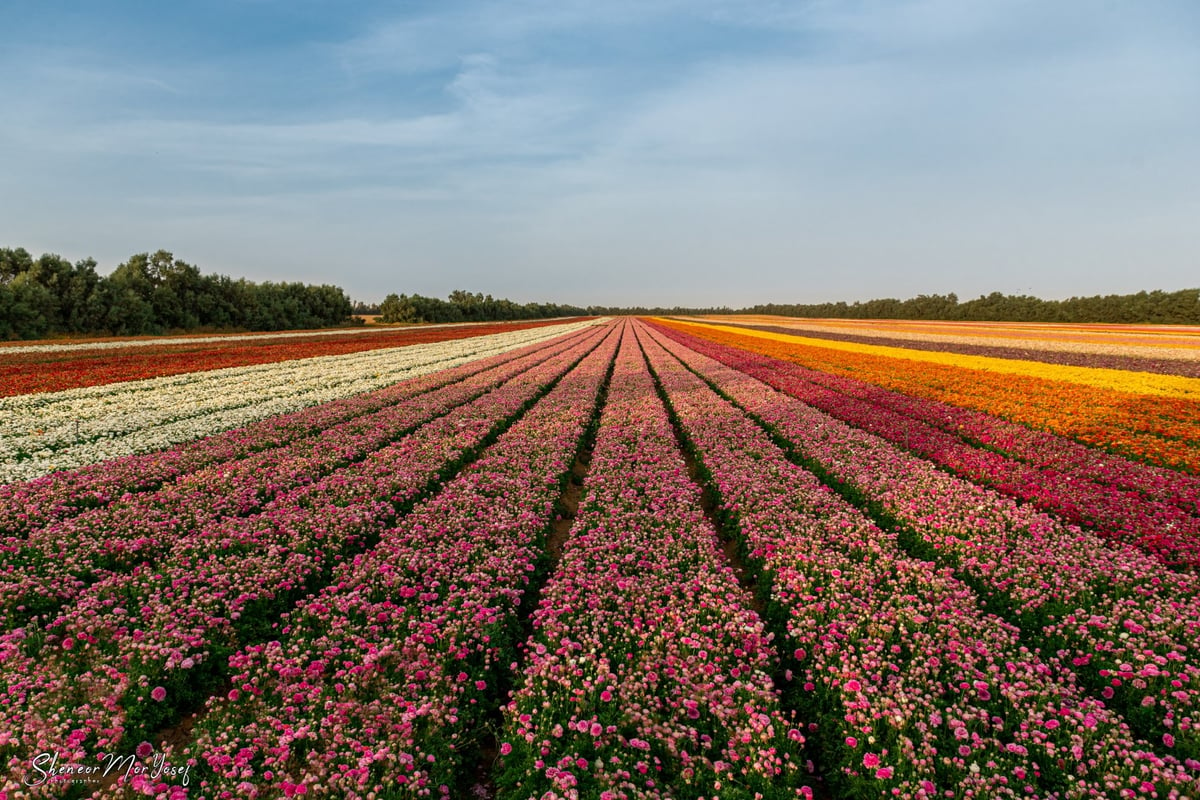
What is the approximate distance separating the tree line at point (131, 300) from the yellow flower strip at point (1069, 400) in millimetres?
81426

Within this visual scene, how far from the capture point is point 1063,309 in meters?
102

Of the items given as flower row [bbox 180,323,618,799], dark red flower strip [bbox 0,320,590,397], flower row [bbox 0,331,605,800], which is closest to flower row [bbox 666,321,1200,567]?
flower row [bbox 180,323,618,799]

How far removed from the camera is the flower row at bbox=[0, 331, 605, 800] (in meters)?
4.32

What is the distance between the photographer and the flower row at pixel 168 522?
638 centimetres

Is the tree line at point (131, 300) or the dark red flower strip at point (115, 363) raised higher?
the tree line at point (131, 300)

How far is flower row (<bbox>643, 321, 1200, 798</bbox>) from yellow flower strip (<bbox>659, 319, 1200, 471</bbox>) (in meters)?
11.4

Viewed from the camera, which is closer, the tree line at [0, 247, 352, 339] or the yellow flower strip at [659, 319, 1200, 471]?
the yellow flower strip at [659, 319, 1200, 471]

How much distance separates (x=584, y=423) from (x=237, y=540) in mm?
9793

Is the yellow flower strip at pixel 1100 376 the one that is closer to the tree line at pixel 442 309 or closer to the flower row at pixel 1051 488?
the flower row at pixel 1051 488

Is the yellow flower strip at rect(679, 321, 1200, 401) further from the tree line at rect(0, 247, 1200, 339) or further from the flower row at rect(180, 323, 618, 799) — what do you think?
the tree line at rect(0, 247, 1200, 339)

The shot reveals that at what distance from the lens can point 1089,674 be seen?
5.12 meters

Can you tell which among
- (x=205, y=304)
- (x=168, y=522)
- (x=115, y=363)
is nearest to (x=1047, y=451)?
(x=168, y=522)

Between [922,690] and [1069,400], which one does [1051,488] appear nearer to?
[922,690]

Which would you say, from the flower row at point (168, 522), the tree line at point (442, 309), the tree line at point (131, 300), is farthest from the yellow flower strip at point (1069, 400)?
the tree line at point (442, 309)
